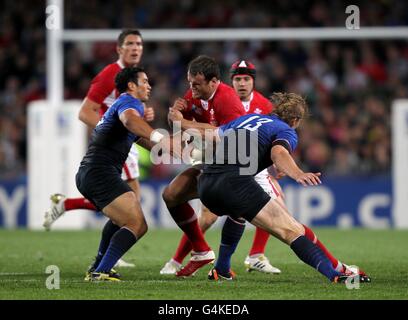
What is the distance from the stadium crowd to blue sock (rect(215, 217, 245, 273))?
26.2 ft

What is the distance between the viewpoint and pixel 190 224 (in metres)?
8.42

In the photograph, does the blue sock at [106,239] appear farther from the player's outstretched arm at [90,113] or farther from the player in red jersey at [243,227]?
the player's outstretched arm at [90,113]

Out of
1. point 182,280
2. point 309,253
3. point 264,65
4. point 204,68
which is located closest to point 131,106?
point 204,68

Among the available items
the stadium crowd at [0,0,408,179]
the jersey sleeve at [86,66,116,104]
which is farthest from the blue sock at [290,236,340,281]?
the stadium crowd at [0,0,408,179]

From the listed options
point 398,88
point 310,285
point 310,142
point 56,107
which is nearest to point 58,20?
point 56,107

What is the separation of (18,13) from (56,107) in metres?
5.42

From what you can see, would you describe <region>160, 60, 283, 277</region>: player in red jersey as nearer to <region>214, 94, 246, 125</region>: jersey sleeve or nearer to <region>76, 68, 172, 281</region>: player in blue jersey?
<region>214, 94, 246, 125</region>: jersey sleeve

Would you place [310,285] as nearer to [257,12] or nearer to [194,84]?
[194,84]

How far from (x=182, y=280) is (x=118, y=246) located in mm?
678

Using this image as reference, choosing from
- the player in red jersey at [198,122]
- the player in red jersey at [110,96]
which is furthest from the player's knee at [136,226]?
the player in red jersey at [110,96]

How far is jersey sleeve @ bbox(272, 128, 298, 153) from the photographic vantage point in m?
7.23

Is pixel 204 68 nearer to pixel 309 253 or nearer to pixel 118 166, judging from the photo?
pixel 118 166

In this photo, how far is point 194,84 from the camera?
8.27 meters

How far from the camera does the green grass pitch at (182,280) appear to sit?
22.8 feet
